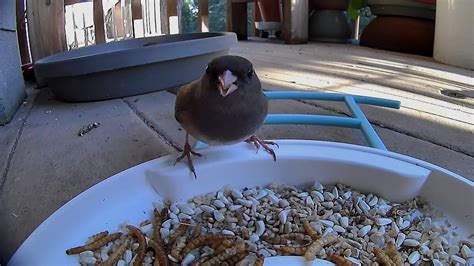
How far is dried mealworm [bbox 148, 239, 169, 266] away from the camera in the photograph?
2.19ft

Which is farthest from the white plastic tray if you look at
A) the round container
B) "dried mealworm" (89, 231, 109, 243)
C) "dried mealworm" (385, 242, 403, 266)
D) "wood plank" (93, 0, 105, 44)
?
"wood plank" (93, 0, 105, 44)

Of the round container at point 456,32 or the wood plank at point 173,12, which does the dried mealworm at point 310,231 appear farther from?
the wood plank at point 173,12

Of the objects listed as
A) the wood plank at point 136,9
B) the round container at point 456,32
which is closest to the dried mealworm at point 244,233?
the round container at point 456,32

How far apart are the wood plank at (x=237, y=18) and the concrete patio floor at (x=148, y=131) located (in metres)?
1.41

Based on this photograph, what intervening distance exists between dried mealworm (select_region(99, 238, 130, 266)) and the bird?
7.0 inches

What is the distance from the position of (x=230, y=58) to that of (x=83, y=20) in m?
2.03

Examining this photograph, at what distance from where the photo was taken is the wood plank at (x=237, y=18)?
3180 millimetres

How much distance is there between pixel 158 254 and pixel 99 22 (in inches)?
69.0

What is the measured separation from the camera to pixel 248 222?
2.52 feet

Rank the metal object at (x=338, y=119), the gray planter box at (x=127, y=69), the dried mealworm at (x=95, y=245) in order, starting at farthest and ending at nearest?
the gray planter box at (x=127, y=69), the metal object at (x=338, y=119), the dried mealworm at (x=95, y=245)

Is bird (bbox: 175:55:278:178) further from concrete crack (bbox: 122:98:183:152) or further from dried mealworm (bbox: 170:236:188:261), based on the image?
concrete crack (bbox: 122:98:183:152)

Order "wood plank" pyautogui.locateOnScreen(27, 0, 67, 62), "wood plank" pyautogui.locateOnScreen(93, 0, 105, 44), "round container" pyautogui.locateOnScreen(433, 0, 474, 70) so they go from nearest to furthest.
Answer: "wood plank" pyautogui.locateOnScreen(27, 0, 67, 62) → "round container" pyautogui.locateOnScreen(433, 0, 474, 70) → "wood plank" pyautogui.locateOnScreen(93, 0, 105, 44)

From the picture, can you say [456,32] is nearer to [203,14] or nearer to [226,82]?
[226,82]

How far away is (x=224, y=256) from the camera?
68 centimetres
